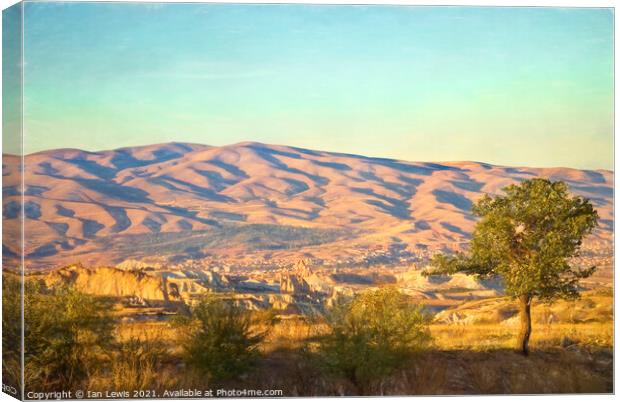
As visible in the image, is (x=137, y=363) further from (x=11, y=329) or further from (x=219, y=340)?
(x=11, y=329)

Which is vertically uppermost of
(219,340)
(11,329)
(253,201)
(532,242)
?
(253,201)

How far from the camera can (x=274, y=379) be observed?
16.1 metres

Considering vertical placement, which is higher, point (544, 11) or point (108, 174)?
point (544, 11)

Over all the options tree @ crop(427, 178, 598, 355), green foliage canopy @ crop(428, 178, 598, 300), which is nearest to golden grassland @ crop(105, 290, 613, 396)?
tree @ crop(427, 178, 598, 355)

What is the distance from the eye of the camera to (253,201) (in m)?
18.1

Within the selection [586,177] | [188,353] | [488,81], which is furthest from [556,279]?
[188,353]

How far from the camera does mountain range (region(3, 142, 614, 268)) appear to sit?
55.5 feet

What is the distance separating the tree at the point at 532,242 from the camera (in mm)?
16531

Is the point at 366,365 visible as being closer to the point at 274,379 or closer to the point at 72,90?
the point at 274,379

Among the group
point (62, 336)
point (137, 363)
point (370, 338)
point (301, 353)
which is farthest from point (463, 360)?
point (62, 336)

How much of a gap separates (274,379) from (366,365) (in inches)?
49.9

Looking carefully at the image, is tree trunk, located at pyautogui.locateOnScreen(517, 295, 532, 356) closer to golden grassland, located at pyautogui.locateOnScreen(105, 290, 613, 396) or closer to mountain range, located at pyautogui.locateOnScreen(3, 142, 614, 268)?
golden grassland, located at pyautogui.locateOnScreen(105, 290, 613, 396)

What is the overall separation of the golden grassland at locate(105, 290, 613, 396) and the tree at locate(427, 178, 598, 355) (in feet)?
1.29

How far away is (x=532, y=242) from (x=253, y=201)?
4.32m
